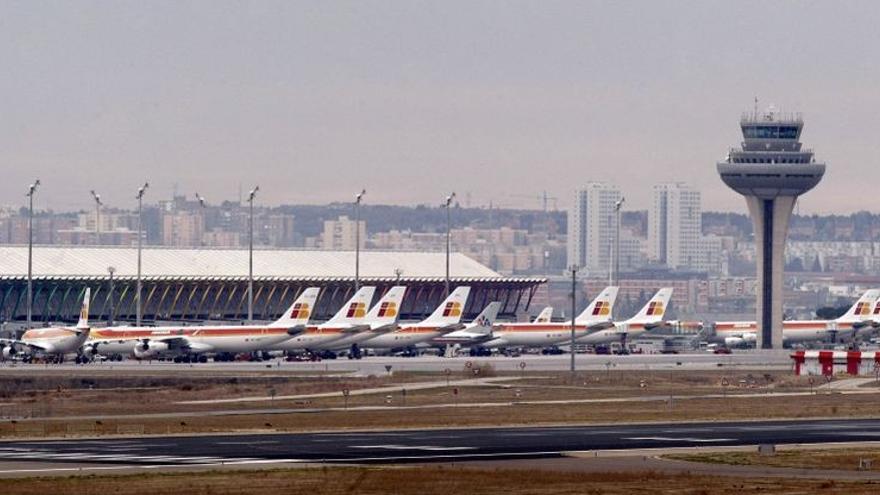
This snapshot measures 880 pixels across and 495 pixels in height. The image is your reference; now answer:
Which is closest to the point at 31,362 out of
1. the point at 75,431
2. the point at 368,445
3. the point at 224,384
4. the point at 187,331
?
the point at 187,331

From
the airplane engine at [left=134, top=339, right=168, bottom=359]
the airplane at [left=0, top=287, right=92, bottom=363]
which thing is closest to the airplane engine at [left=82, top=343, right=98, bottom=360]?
the airplane at [left=0, top=287, right=92, bottom=363]

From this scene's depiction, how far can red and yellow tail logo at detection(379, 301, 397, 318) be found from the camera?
632 feet

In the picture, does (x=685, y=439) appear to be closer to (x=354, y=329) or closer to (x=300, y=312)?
(x=354, y=329)

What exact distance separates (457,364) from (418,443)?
8899 centimetres

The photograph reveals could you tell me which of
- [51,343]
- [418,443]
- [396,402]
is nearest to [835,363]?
[396,402]

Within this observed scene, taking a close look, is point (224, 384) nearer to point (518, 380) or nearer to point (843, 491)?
point (518, 380)

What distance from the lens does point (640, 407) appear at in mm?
112875

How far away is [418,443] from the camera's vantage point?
83.7 metres

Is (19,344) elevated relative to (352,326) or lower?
lower

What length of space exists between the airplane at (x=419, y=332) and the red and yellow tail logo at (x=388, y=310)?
1462 millimetres

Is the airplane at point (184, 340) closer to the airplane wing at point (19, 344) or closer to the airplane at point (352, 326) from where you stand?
the airplane at point (352, 326)

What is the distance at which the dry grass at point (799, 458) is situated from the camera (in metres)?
73.6

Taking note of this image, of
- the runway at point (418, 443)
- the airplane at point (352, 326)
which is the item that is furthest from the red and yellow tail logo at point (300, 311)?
the runway at point (418, 443)

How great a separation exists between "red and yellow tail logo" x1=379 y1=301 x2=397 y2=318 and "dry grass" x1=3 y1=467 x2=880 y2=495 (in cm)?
12260
